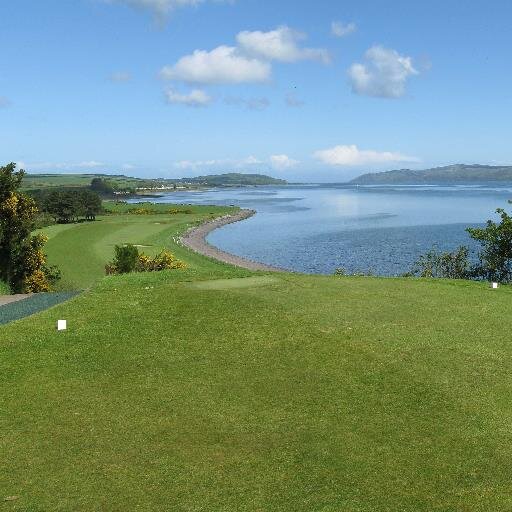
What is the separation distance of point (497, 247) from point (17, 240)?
2860 centimetres

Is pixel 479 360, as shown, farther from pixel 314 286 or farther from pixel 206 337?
pixel 314 286

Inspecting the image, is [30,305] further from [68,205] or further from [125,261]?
[68,205]

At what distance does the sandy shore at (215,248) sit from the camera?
5856 cm

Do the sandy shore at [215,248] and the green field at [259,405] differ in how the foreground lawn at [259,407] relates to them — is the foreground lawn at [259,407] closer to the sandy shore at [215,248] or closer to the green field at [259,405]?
the green field at [259,405]

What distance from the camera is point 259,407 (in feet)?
34.3

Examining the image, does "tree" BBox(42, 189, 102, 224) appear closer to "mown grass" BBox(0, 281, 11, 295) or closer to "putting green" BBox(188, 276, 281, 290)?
"mown grass" BBox(0, 281, 11, 295)

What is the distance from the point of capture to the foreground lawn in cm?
774

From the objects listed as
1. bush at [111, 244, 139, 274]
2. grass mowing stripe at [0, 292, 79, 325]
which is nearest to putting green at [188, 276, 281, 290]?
grass mowing stripe at [0, 292, 79, 325]

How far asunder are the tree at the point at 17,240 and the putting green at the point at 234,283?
1404 centimetres

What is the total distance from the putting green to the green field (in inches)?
64.9

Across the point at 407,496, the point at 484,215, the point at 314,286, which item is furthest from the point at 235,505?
the point at 484,215

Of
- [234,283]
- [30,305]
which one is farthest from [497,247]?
[30,305]

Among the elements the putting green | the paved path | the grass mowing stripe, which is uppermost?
the putting green

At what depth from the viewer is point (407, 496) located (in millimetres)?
7516
